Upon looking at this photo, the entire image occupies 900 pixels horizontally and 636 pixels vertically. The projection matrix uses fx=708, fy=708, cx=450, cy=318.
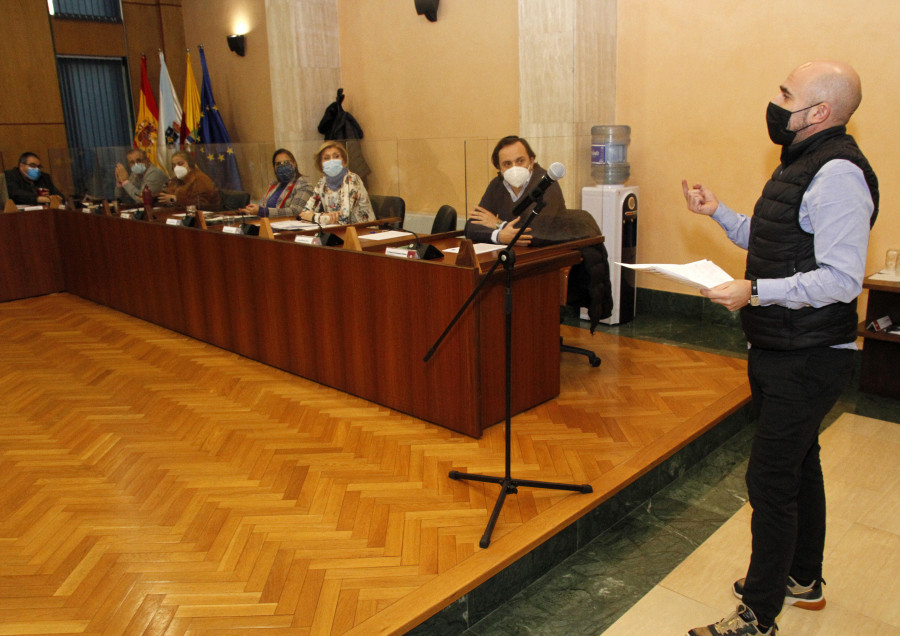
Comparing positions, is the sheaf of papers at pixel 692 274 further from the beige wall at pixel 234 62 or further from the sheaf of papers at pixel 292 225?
the beige wall at pixel 234 62

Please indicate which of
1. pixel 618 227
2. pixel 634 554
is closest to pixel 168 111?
pixel 618 227

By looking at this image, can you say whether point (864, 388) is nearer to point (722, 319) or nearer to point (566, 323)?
point (722, 319)

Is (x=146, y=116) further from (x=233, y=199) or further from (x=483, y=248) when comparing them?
(x=483, y=248)

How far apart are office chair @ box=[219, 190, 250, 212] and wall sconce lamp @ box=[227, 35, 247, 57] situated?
3.81 meters

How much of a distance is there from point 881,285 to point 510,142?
6.73 ft

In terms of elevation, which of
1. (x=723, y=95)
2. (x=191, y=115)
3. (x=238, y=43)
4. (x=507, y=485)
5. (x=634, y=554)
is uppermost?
(x=238, y=43)

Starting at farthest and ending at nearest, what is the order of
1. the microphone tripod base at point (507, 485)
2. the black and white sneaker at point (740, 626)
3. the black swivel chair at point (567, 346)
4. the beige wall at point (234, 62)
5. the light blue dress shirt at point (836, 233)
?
the beige wall at point (234, 62) → the black swivel chair at point (567, 346) → the microphone tripod base at point (507, 485) → the black and white sneaker at point (740, 626) → the light blue dress shirt at point (836, 233)

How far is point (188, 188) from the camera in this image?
5336 mm

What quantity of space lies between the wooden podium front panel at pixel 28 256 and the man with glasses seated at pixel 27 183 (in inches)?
13.3

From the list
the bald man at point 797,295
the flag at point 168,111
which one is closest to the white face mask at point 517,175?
the bald man at point 797,295

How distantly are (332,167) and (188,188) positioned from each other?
156 centimetres

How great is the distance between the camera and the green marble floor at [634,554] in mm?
2234

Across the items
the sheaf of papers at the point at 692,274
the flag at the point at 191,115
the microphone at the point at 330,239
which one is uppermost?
the flag at the point at 191,115

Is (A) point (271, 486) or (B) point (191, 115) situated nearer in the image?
(A) point (271, 486)
